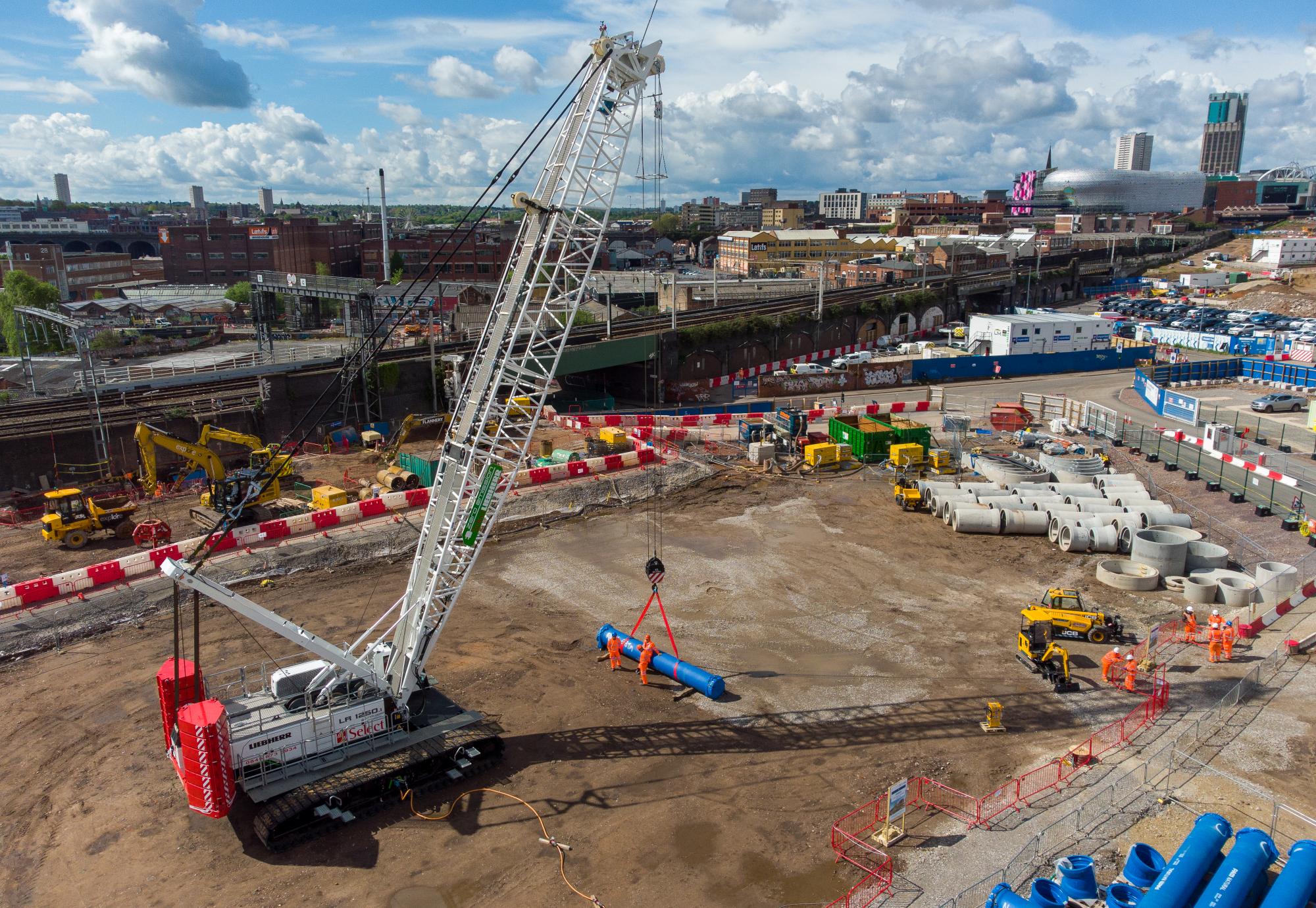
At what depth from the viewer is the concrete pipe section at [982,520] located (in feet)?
98.8

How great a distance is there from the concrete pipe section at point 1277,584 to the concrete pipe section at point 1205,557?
1891 mm

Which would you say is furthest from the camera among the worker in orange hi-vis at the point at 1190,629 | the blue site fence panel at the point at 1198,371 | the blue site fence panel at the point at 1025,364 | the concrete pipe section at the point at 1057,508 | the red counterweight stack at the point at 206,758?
the blue site fence panel at the point at 1025,364

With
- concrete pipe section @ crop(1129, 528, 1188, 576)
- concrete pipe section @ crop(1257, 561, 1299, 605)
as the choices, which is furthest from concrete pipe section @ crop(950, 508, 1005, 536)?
concrete pipe section @ crop(1257, 561, 1299, 605)

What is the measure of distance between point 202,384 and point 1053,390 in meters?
50.3

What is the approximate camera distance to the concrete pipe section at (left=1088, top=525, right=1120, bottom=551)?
1116 inches

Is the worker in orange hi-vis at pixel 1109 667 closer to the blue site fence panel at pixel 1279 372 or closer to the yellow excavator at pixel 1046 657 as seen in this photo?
the yellow excavator at pixel 1046 657

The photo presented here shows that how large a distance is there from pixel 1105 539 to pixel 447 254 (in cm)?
9015

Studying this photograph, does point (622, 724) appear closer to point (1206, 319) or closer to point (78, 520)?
point (78, 520)

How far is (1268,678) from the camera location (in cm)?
1986

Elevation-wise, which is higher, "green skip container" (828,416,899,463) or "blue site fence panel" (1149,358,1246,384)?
"blue site fence panel" (1149,358,1246,384)

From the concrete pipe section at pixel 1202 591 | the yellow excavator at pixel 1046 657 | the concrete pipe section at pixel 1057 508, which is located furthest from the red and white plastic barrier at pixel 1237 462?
the yellow excavator at pixel 1046 657

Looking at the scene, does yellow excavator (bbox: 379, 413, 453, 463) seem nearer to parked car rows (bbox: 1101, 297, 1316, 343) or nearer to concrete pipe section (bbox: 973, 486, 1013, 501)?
concrete pipe section (bbox: 973, 486, 1013, 501)

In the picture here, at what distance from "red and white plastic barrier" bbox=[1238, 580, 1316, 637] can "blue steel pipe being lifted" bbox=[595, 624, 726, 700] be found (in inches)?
533

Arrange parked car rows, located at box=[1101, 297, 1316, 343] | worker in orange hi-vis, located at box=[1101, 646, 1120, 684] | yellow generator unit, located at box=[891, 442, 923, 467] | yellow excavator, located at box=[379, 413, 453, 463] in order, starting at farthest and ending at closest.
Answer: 1. parked car rows, located at box=[1101, 297, 1316, 343]
2. yellow excavator, located at box=[379, 413, 453, 463]
3. yellow generator unit, located at box=[891, 442, 923, 467]
4. worker in orange hi-vis, located at box=[1101, 646, 1120, 684]
